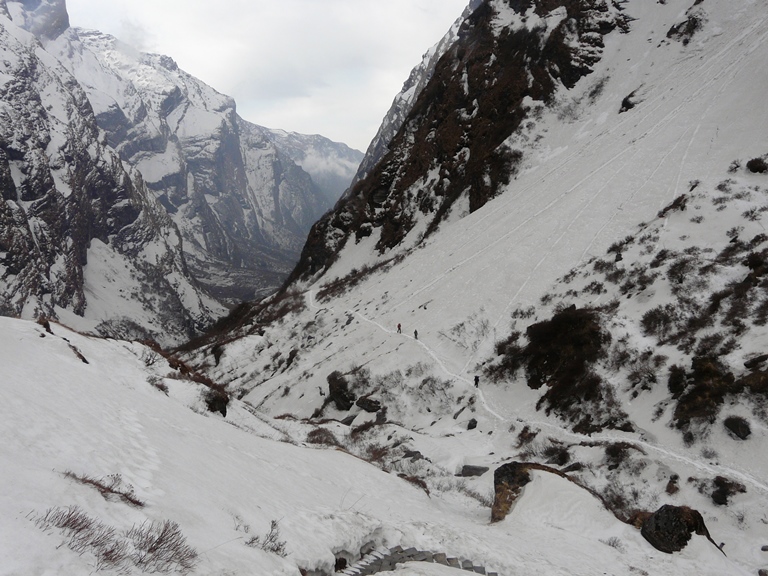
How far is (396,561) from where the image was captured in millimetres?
7531

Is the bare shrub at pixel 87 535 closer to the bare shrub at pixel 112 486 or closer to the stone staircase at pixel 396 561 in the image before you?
the bare shrub at pixel 112 486

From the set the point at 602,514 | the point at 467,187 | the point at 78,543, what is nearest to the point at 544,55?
the point at 467,187

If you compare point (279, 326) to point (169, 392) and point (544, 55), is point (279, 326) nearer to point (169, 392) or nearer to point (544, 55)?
point (169, 392)

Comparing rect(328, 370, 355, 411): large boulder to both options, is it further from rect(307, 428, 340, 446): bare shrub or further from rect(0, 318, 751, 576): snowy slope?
rect(0, 318, 751, 576): snowy slope

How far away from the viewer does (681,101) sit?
47812 millimetres

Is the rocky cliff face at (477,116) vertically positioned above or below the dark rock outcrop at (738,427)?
above

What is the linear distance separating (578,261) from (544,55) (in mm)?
51520

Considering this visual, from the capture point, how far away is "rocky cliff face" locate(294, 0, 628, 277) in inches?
2520

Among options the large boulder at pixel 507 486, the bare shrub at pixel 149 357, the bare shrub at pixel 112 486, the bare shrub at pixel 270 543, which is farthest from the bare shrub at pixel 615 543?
the bare shrub at pixel 149 357

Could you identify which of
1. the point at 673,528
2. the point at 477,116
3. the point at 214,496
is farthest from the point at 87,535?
the point at 477,116

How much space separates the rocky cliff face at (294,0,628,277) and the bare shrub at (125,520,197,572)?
188 ft

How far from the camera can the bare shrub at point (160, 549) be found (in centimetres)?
423

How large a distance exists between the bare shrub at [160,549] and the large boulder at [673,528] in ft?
33.5

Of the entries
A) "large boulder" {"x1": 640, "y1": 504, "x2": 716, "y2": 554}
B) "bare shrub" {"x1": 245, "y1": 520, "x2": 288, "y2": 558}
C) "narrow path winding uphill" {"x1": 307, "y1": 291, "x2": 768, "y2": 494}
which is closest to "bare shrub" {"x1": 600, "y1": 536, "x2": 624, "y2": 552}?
"large boulder" {"x1": 640, "y1": 504, "x2": 716, "y2": 554}
